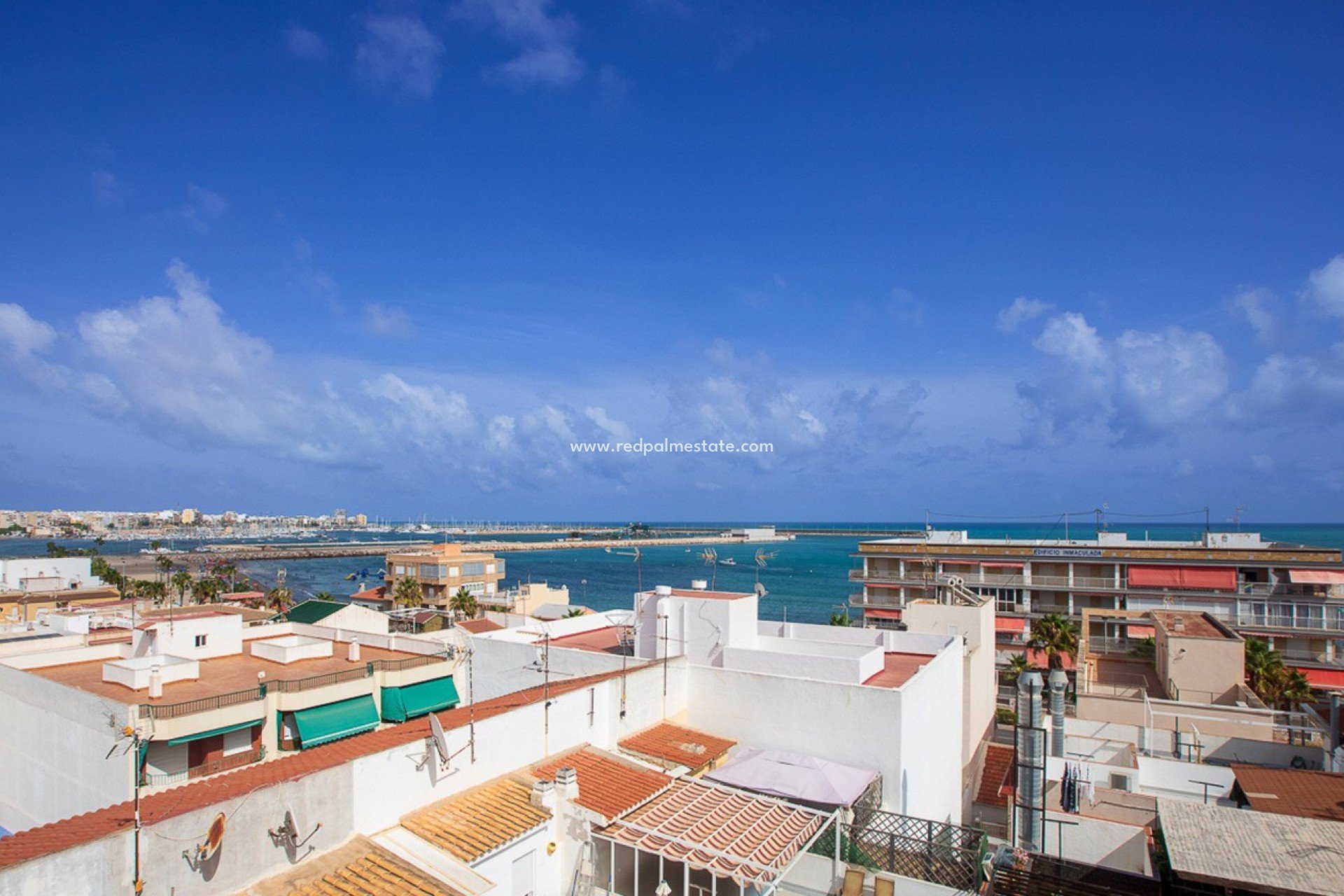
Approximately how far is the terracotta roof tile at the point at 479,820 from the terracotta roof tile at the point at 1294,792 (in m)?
14.2

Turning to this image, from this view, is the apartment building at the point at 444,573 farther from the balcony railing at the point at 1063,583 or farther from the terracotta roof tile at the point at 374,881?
the terracotta roof tile at the point at 374,881

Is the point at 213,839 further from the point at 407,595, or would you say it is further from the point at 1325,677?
the point at 407,595

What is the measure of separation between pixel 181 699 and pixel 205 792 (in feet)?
43.5

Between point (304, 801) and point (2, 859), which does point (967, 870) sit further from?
point (2, 859)

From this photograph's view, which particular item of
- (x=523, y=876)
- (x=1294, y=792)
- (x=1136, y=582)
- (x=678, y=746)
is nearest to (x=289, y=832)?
(x=523, y=876)

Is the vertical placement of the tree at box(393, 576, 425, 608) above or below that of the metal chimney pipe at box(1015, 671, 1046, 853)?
below

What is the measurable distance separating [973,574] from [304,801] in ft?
166

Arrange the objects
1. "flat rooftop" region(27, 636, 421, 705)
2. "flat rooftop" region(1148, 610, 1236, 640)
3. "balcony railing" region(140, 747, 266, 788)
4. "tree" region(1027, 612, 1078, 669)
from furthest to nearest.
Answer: "tree" region(1027, 612, 1078, 669) < "flat rooftop" region(1148, 610, 1236, 640) < "flat rooftop" region(27, 636, 421, 705) < "balcony railing" region(140, 747, 266, 788)

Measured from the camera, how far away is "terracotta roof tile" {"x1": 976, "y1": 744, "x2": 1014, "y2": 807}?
22.5 meters

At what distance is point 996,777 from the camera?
81.3 feet

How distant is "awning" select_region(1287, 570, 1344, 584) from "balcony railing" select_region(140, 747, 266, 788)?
52.7 metres

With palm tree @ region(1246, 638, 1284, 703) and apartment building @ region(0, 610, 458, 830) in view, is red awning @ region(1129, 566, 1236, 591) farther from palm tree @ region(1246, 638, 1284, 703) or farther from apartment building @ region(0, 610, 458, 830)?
apartment building @ region(0, 610, 458, 830)

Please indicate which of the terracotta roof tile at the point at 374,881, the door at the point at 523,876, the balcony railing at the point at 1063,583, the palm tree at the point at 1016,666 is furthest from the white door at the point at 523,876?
the balcony railing at the point at 1063,583

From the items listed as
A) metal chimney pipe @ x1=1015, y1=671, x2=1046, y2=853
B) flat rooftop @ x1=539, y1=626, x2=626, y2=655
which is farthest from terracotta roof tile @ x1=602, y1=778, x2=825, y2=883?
flat rooftop @ x1=539, y1=626, x2=626, y2=655
